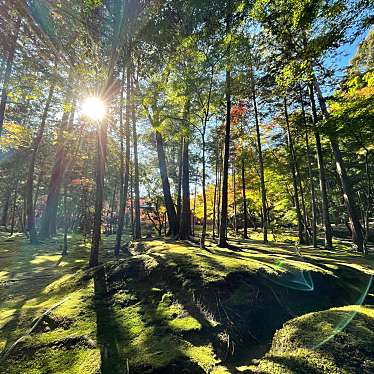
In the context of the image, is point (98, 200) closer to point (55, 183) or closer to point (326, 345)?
point (326, 345)

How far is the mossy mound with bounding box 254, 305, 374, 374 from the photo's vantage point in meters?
2.32

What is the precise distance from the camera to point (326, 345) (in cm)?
252

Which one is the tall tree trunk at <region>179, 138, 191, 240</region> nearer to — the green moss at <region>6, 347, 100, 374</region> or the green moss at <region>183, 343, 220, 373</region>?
the green moss at <region>183, 343, 220, 373</region>

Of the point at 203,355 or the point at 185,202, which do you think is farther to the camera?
the point at 185,202

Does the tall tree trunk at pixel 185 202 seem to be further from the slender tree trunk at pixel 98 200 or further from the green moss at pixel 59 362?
the green moss at pixel 59 362

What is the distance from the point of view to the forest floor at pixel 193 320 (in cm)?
275

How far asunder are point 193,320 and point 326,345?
1.82 meters

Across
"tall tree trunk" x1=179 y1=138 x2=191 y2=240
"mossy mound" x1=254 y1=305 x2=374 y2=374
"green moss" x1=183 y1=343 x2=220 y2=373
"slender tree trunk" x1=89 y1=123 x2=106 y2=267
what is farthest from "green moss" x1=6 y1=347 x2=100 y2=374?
"tall tree trunk" x1=179 y1=138 x2=191 y2=240

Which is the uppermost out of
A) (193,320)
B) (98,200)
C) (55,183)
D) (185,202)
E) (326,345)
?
(55,183)

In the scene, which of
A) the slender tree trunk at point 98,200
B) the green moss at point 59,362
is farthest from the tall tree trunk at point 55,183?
the green moss at point 59,362

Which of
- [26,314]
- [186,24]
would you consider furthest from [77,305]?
[186,24]

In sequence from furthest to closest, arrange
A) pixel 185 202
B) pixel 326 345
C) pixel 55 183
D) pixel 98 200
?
1. pixel 55 183
2. pixel 185 202
3. pixel 98 200
4. pixel 326 345

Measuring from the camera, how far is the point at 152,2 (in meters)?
8.85

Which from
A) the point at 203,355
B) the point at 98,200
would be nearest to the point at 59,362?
the point at 203,355
